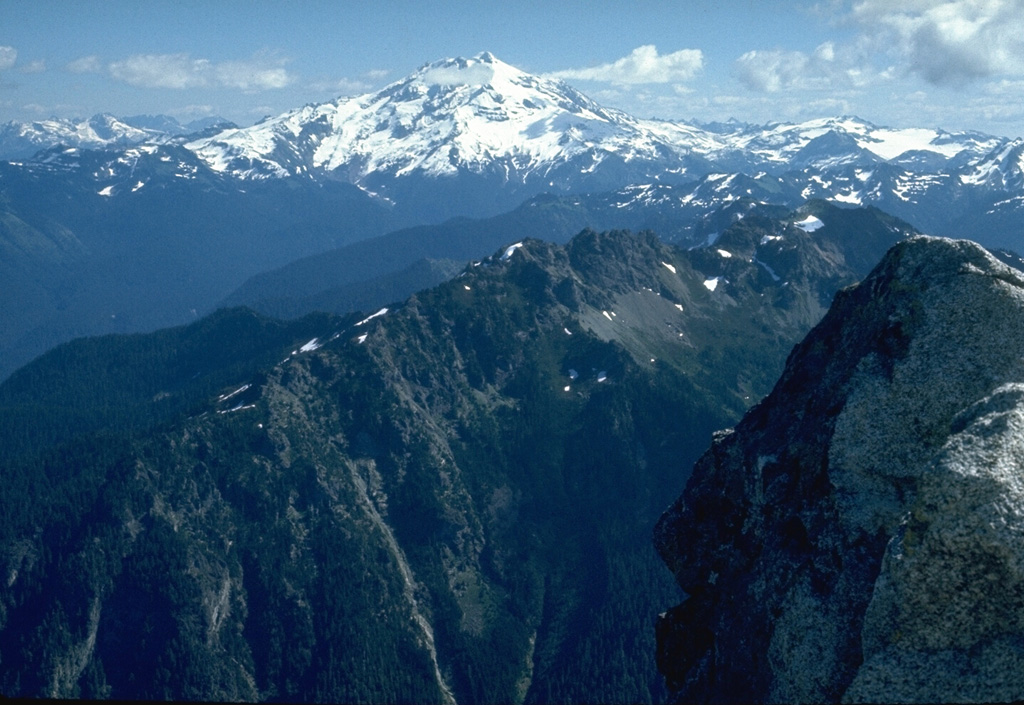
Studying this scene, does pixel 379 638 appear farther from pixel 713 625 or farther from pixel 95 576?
pixel 713 625

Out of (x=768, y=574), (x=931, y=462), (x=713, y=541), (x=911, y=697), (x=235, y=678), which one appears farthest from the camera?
(x=235, y=678)

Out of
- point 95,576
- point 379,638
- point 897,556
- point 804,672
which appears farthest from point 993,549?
point 95,576

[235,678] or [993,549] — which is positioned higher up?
[993,549]

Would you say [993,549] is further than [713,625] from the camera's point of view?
No

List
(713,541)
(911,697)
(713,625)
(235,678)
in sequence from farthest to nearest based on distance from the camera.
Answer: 1. (235,678)
2. (713,541)
3. (713,625)
4. (911,697)

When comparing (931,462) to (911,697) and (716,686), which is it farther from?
(716,686)

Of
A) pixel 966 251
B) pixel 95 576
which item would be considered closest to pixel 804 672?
pixel 966 251

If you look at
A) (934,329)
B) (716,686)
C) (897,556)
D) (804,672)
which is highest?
(934,329)
